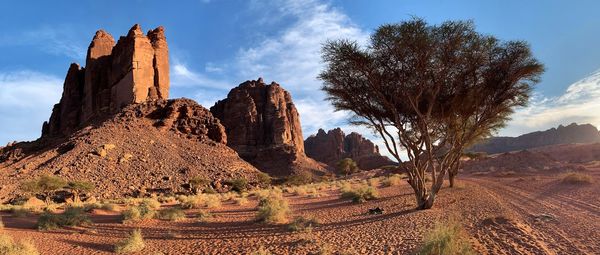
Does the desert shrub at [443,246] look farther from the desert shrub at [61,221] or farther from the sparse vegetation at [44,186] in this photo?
the sparse vegetation at [44,186]

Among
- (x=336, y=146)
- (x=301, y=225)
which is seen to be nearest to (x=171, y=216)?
(x=301, y=225)

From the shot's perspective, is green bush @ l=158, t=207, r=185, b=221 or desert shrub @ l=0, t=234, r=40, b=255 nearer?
desert shrub @ l=0, t=234, r=40, b=255

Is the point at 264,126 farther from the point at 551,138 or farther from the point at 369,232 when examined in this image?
the point at 551,138

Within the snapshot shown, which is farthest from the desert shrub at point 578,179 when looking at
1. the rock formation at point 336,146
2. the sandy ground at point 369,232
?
the rock formation at point 336,146

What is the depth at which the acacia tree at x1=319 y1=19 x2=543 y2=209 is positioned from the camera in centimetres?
1577

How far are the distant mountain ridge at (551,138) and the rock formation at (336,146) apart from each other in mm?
34398

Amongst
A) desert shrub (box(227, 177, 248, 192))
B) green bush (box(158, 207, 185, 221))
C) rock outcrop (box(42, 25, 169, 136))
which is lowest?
green bush (box(158, 207, 185, 221))

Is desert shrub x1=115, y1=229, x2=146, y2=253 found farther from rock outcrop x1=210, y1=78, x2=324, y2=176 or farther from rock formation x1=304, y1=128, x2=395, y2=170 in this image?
rock formation x1=304, y1=128, x2=395, y2=170

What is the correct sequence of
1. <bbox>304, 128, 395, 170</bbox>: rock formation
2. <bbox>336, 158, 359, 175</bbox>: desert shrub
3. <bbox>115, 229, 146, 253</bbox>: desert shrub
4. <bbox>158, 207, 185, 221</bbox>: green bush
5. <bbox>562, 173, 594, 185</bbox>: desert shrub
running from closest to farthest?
<bbox>115, 229, 146, 253</bbox>: desert shrub < <bbox>158, 207, 185, 221</bbox>: green bush < <bbox>562, 173, 594, 185</bbox>: desert shrub < <bbox>336, 158, 359, 175</bbox>: desert shrub < <bbox>304, 128, 395, 170</bbox>: rock formation

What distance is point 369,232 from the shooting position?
12094mm

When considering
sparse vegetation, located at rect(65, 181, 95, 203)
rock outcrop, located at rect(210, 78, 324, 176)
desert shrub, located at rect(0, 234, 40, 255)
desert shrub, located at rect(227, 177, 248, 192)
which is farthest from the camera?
rock outcrop, located at rect(210, 78, 324, 176)

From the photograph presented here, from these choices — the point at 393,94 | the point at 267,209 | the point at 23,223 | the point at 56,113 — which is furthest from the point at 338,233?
the point at 56,113

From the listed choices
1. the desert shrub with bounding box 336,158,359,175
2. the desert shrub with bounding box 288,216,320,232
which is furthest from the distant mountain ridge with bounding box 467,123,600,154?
the desert shrub with bounding box 288,216,320,232

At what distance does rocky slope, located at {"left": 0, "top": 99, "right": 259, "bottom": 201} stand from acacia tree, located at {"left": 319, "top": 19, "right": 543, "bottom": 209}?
25.1 meters
